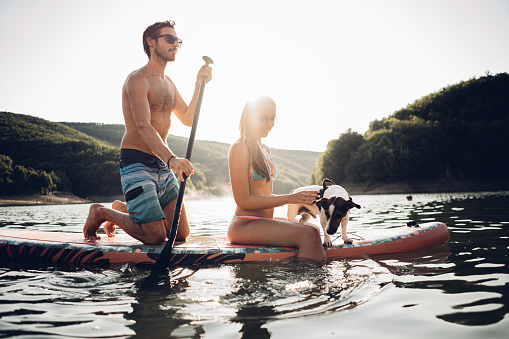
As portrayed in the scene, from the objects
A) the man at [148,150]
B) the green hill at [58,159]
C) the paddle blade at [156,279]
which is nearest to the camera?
the paddle blade at [156,279]

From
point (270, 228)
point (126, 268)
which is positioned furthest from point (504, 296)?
point (126, 268)

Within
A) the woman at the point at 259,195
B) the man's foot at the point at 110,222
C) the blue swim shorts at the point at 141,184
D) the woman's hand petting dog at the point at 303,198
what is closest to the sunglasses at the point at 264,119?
the woman at the point at 259,195

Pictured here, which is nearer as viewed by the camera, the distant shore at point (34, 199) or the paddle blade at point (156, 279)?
the paddle blade at point (156, 279)

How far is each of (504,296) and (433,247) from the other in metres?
2.69

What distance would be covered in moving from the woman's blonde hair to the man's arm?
131cm

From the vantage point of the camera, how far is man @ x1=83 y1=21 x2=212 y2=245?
14.8 ft

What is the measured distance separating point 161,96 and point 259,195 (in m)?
2.16

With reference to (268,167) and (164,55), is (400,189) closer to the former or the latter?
(268,167)

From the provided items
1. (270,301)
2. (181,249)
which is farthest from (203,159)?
(270,301)

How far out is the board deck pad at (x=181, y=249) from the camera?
4387 millimetres

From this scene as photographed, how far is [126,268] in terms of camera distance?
4262 millimetres

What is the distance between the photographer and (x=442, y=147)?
200 ft

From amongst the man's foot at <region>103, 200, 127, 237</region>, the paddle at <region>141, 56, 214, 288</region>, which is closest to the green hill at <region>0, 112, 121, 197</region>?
the man's foot at <region>103, 200, 127, 237</region>

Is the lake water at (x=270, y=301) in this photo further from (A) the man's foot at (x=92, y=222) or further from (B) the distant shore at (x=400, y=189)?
(B) the distant shore at (x=400, y=189)
